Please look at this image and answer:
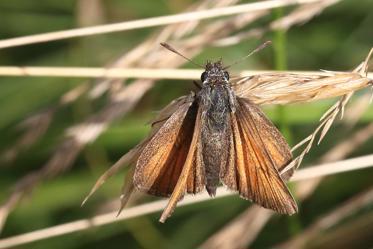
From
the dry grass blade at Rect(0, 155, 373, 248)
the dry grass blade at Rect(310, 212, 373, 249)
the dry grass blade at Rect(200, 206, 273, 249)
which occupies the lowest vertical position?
the dry grass blade at Rect(310, 212, 373, 249)

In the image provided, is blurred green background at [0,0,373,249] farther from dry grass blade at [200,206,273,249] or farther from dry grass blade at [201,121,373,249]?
dry grass blade at [200,206,273,249]

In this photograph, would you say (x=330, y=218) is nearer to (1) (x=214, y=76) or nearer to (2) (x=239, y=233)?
(2) (x=239, y=233)

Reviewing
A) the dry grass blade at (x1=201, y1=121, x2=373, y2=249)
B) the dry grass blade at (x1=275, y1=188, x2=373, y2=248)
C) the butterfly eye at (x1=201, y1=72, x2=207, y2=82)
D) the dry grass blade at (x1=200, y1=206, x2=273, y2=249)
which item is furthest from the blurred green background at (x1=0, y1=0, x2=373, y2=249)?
the butterfly eye at (x1=201, y1=72, x2=207, y2=82)

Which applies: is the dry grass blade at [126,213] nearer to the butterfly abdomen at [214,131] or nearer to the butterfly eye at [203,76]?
the butterfly abdomen at [214,131]

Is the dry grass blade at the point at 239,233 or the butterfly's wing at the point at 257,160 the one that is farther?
the dry grass blade at the point at 239,233

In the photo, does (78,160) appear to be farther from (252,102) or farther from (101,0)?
(252,102)

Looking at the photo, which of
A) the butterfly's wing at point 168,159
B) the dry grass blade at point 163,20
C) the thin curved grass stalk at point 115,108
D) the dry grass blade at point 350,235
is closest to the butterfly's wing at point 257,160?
the butterfly's wing at point 168,159
